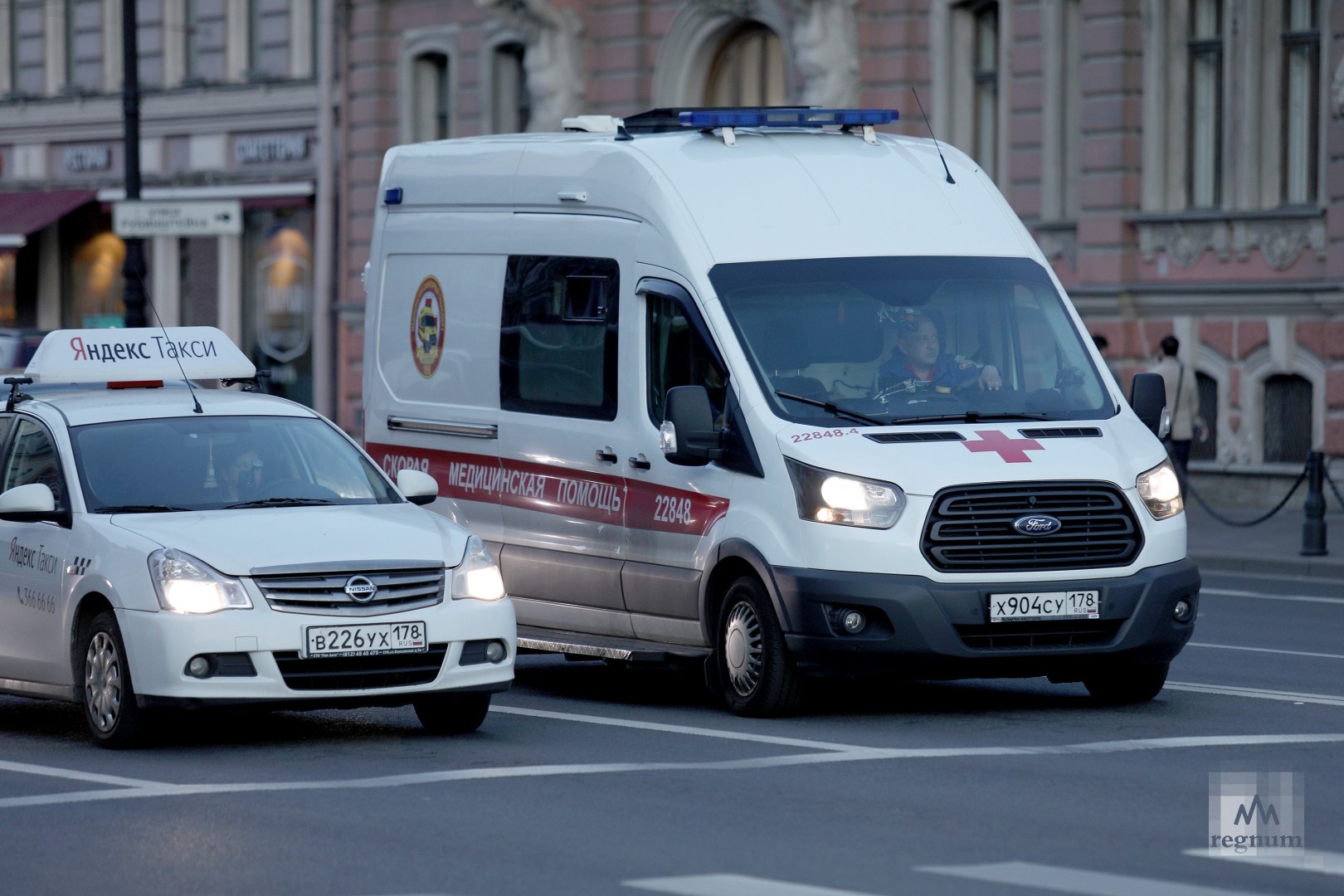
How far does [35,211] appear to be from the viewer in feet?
137

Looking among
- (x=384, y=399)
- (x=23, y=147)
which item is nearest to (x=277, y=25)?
(x=23, y=147)

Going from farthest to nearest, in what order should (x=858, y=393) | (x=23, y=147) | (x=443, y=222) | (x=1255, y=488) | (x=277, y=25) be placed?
(x=23, y=147) < (x=277, y=25) < (x=1255, y=488) < (x=443, y=222) < (x=858, y=393)

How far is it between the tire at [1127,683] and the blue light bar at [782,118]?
9.46 ft

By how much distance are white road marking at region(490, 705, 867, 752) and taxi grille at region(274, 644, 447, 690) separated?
1074 millimetres

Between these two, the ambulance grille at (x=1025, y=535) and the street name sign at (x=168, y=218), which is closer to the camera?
the ambulance grille at (x=1025, y=535)

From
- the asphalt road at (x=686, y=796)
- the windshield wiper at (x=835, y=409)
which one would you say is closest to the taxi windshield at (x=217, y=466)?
the asphalt road at (x=686, y=796)

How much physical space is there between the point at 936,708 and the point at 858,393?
1.45 m

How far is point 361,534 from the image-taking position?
10055mm

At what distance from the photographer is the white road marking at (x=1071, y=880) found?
6.80 metres

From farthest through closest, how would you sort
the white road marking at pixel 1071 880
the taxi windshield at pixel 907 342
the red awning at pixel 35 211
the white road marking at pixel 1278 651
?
the red awning at pixel 35 211, the white road marking at pixel 1278 651, the taxi windshield at pixel 907 342, the white road marking at pixel 1071 880

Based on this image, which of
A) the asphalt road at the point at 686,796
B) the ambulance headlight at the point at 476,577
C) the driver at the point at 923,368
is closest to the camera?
the asphalt road at the point at 686,796

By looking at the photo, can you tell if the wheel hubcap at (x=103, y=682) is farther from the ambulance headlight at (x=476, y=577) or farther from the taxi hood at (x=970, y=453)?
the taxi hood at (x=970, y=453)

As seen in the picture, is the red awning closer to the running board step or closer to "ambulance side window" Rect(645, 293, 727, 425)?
the running board step

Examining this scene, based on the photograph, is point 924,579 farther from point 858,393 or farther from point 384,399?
point 384,399
